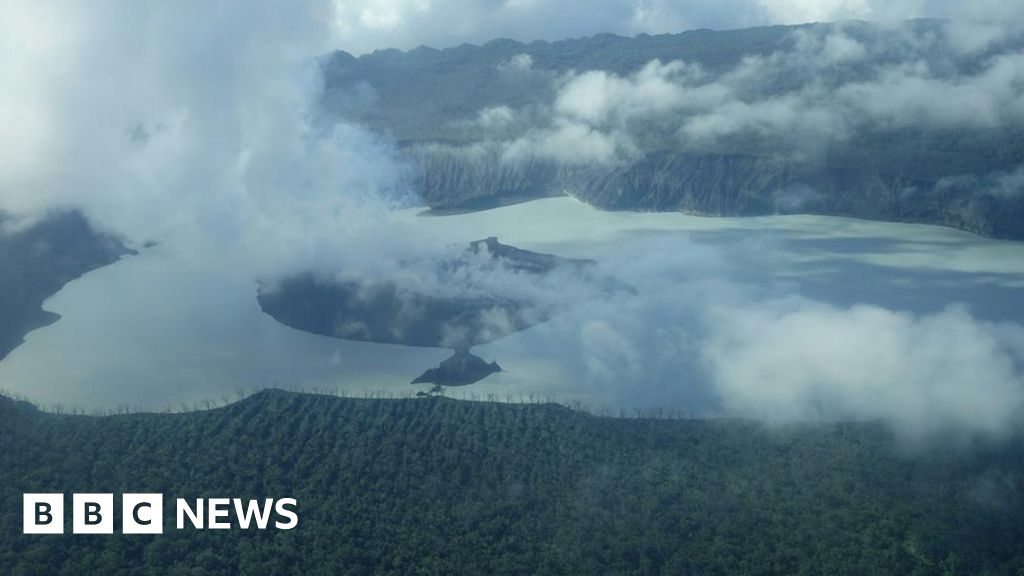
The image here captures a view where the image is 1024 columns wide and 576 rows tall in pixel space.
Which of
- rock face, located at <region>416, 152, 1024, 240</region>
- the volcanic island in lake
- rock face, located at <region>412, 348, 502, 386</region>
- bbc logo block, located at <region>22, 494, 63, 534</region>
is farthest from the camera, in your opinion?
rock face, located at <region>416, 152, 1024, 240</region>

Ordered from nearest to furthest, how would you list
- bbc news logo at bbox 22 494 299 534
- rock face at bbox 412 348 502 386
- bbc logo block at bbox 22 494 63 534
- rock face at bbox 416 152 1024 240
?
1. bbc logo block at bbox 22 494 63 534
2. bbc news logo at bbox 22 494 299 534
3. rock face at bbox 412 348 502 386
4. rock face at bbox 416 152 1024 240

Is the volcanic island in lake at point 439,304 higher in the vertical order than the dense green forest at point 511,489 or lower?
higher

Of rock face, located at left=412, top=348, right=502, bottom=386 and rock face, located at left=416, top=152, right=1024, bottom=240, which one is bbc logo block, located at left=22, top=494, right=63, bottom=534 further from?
rock face, located at left=416, top=152, right=1024, bottom=240

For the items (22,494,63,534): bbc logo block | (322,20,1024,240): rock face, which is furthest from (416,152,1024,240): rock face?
(22,494,63,534): bbc logo block

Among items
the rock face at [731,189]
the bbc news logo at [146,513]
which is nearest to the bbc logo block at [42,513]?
the bbc news logo at [146,513]

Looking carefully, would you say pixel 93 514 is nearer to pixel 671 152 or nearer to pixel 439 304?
pixel 439 304

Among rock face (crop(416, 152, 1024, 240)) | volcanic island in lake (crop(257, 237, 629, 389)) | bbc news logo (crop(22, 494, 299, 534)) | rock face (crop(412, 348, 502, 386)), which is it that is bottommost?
bbc news logo (crop(22, 494, 299, 534))

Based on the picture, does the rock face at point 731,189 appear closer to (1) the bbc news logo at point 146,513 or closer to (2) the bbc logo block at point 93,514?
(1) the bbc news logo at point 146,513

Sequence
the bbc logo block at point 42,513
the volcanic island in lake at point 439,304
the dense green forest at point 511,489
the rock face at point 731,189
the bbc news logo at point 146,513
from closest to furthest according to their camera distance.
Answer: the dense green forest at point 511,489
the bbc logo block at point 42,513
the bbc news logo at point 146,513
the volcanic island in lake at point 439,304
the rock face at point 731,189
